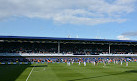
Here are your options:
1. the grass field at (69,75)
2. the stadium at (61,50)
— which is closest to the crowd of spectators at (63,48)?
the stadium at (61,50)

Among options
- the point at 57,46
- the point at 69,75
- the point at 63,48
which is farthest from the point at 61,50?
the point at 69,75

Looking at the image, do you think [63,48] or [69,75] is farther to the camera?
[63,48]

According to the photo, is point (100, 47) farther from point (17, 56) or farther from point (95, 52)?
point (17, 56)

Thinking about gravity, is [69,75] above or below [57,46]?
below

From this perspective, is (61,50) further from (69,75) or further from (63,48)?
(69,75)

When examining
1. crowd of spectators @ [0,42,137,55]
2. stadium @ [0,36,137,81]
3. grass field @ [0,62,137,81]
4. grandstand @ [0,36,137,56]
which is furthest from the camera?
crowd of spectators @ [0,42,137,55]

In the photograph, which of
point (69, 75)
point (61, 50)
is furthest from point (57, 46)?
point (69, 75)

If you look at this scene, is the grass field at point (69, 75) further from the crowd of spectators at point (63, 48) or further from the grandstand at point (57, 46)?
the crowd of spectators at point (63, 48)

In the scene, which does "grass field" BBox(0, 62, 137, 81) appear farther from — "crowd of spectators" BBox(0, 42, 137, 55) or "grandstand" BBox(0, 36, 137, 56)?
"crowd of spectators" BBox(0, 42, 137, 55)

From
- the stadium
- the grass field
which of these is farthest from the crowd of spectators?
the grass field

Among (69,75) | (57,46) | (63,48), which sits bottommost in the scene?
(69,75)

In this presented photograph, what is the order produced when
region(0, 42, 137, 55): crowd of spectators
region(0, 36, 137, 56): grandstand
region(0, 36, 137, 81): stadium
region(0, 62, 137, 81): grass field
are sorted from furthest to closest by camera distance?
region(0, 42, 137, 55): crowd of spectators, region(0, 36, 137, 56): grandstand, region(0, 36, 137, 81): stadium, region(0, 62, 137, 81): grass field

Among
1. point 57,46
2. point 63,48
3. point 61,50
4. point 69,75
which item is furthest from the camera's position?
point 63,48

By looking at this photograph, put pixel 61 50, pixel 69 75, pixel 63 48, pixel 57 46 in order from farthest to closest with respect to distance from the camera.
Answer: pixel 63 48
pixel 57 46
pixel 61 50
pixel 69 75
